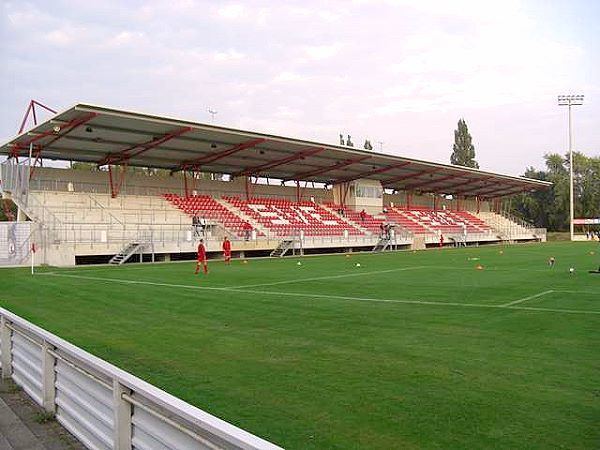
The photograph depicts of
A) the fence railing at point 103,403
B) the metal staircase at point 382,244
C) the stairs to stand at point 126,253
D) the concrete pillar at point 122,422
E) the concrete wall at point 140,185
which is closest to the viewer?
the fence railing at point 103,403

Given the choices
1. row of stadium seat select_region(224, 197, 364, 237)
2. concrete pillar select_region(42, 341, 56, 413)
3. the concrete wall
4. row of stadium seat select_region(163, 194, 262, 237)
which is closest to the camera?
concrete pillar select_region(42, 341, 56, 413)

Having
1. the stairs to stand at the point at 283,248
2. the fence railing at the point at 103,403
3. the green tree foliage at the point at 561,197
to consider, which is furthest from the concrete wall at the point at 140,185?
the green tree foliage at the point at 561,197

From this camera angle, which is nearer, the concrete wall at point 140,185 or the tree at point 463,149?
the concrete wall at point 140,185

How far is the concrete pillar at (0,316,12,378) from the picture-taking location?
25.0 ft

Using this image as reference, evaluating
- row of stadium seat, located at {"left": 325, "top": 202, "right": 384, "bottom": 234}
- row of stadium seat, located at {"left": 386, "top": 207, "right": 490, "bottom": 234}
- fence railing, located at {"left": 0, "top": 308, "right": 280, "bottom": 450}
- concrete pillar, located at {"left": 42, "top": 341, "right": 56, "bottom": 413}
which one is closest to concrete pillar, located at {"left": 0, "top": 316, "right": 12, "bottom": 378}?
fence railing, located at {"left": 0, "top": 308, "right": 280, "bottom": 450}

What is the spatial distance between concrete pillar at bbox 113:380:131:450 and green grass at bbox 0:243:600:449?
3.97 ft

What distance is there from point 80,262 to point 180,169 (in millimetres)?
15467

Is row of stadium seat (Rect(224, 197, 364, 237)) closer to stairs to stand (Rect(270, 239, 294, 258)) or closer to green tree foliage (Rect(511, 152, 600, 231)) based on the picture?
stairs to stand (Rect(270, 239, 294, 258))

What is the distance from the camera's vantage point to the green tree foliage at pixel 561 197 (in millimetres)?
95062

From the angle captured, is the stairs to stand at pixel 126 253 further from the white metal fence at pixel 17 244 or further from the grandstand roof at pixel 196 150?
the grandstand roof at pixel 196 150

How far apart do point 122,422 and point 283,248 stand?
40.3 m

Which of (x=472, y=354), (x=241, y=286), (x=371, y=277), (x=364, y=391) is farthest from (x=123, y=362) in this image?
(x=371, y=277)

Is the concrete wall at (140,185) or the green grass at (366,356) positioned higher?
the concrete wall at (140,185)

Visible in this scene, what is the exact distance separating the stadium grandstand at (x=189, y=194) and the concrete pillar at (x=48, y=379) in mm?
27915
